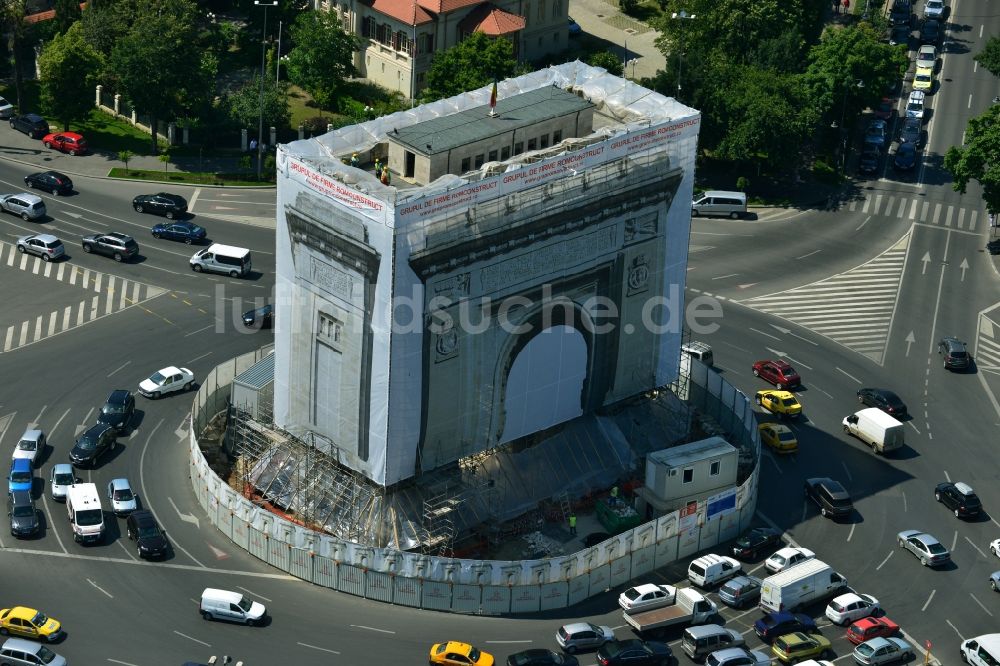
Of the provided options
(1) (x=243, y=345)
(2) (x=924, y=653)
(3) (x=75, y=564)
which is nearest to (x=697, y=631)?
(2) (x=924, y=653)

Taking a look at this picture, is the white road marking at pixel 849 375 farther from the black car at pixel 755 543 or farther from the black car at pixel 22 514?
the black car at pixel 22 514

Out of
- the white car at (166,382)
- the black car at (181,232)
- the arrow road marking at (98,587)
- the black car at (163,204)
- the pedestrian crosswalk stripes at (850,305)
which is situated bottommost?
the arrow road marking at (98,587)

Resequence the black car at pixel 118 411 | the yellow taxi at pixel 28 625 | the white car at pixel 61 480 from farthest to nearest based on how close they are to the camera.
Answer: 1. the black car at pixel 118 411
2. the white car at pixel 61 480
3. the yellow taxi at pixel 28 625

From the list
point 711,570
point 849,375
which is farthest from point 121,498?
point 849,375

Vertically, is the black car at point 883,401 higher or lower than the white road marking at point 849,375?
higher

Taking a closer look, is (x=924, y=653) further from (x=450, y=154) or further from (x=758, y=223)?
(x=758, y=223)

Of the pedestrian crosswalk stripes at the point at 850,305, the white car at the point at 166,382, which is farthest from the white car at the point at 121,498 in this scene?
the pedestrian crosswalk stripes at the point at 850,305

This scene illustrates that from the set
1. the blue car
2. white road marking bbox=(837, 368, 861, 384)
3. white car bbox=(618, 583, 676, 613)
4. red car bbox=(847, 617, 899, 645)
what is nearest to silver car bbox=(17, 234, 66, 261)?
the blue car

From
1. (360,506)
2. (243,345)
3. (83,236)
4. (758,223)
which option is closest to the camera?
(360,506)
